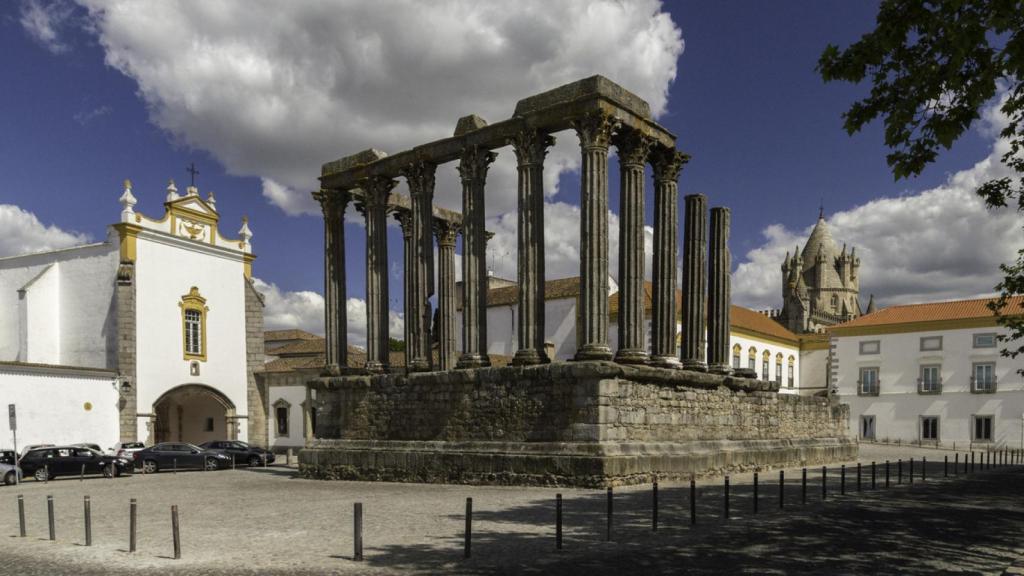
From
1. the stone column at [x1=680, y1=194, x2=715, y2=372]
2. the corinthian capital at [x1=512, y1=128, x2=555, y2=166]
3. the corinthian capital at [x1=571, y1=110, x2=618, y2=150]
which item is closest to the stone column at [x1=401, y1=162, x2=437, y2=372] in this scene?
the corinthian capital at [x1=512, y1=128, x2=555, y2=166]

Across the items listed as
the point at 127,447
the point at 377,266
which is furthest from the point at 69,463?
the point at 377,266

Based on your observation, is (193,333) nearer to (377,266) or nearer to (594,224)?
(377,266)

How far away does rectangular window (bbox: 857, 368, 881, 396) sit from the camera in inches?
1827

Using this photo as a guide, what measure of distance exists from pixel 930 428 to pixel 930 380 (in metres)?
2.63

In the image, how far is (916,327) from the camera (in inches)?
1783

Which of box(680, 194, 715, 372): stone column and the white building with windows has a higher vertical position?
box(680, 194, 715, 372): stone column

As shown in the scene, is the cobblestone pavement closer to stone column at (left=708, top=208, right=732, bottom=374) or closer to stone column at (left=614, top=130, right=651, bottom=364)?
stone column at (left=614, top=130, right=651, bottom=364)

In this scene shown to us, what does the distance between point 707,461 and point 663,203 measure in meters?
6.49

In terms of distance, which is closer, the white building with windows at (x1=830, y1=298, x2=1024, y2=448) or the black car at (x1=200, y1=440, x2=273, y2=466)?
the black car at (x1=200, y1=440, x2=273, y2=466)

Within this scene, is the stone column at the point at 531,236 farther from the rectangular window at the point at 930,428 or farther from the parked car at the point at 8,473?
the rectangular window at the point at 930,428

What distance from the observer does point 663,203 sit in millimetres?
20516

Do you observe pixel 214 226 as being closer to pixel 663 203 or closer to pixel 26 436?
pixel 26 436

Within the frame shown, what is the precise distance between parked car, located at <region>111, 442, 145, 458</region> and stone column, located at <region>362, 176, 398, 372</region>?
1101 cm

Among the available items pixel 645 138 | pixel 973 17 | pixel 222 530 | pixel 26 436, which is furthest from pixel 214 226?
pixel 973 17
